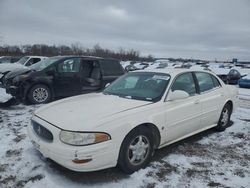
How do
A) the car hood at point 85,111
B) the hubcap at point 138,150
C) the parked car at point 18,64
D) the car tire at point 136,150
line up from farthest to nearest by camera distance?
the parked car at point 18,64 → the hubcap at point 138,150 → the car tire at point 136,150 → the car hood at point 85,111

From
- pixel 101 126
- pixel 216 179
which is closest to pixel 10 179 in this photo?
pixel 101 126

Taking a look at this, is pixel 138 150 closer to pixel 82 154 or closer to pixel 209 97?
pixel 82 154

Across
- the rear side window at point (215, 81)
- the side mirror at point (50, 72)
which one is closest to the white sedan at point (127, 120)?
the rear side window at point (215, 81)

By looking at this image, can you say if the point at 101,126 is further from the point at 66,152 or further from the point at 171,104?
the point at 171,104

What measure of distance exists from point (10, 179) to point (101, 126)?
56.2 inches

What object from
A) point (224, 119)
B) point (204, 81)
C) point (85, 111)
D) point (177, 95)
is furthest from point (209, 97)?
point (85, 111)

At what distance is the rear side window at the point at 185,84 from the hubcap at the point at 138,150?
1.18 m

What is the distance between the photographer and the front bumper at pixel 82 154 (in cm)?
308

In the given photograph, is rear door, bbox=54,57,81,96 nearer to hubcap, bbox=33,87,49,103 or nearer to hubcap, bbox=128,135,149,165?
hubcap, bbox=33,87,49,103

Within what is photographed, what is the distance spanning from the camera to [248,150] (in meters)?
4.60

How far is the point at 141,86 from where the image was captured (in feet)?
15.1

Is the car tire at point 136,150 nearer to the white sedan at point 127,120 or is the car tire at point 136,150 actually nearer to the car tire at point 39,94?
the white sedan at point 127,120

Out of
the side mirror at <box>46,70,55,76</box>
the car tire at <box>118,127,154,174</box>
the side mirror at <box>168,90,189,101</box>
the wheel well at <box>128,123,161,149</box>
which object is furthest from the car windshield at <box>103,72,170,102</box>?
the side mirror at <box>46,70,55,76</box>

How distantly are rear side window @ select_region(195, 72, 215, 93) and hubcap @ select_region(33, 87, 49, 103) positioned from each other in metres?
4.95
